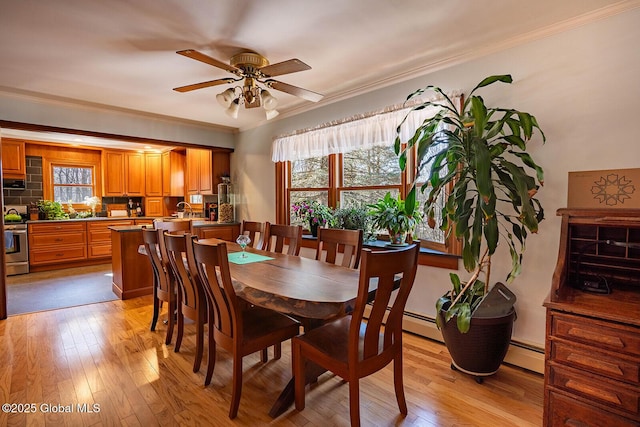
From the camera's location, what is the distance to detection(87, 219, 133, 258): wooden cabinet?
5.94 meters

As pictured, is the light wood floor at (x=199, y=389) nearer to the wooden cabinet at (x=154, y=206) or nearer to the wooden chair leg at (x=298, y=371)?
the wooden chair leg at (x=298, y=371)

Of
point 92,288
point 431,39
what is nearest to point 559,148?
point 431,39

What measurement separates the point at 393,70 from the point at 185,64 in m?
1.86

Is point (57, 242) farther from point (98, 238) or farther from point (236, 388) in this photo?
point (236, 388)

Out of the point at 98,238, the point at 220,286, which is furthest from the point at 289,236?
the point at 98,238

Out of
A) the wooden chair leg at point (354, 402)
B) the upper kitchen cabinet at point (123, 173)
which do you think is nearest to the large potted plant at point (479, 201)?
the wooden chair leg at point (354, 402)

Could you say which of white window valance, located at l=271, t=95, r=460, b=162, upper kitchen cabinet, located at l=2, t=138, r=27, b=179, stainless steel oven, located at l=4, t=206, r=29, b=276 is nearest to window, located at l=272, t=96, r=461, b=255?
white window valance, located at l=271, t=95, r=460, b=162

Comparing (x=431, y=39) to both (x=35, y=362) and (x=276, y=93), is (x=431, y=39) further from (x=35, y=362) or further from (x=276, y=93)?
(x=35, y=362)

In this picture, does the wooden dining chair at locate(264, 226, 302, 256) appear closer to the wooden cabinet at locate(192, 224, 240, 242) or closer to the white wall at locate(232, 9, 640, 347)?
the white wall at locate(232, 9, 640, 347)

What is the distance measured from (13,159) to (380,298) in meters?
7.10

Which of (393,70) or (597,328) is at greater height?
(393,70)

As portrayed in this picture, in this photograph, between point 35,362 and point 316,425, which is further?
point 35,362

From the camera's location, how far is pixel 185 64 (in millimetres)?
2717

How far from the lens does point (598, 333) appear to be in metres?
1.40
